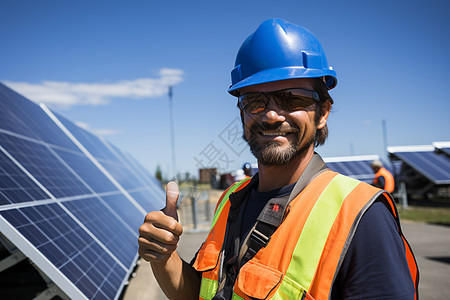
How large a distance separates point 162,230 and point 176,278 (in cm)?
47

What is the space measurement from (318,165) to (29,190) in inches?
126

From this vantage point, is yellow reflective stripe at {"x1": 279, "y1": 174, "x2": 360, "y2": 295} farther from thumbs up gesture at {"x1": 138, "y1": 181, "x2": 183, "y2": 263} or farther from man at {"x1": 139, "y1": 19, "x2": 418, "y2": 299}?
thumbs up gesture at {"x1": 138, "y1": 181, "x2": 183, "y2": 263}

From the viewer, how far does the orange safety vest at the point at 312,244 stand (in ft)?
3.75

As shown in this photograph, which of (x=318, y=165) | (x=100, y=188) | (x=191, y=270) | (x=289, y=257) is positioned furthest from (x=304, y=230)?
(x=100, y=188)

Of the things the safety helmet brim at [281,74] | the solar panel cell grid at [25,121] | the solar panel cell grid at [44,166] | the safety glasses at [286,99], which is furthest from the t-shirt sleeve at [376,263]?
the solar panel cell grid at [25,121]

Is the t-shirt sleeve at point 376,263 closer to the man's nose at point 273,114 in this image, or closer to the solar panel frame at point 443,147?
the man's nose at point 273,114

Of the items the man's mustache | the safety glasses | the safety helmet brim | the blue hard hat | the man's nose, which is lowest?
the man's mustache

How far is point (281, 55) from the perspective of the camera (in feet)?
5.35

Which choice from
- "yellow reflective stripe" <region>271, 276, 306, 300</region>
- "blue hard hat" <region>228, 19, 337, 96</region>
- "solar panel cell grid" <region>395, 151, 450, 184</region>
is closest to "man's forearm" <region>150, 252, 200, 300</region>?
"yellow reflective stripe" <region>271, 276, 306, 300</region>

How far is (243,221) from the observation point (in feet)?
5.37

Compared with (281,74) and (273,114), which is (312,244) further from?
(281,74)

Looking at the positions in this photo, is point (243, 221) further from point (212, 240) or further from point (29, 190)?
point (29, 190)

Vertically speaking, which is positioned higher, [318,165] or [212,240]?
[318,165]

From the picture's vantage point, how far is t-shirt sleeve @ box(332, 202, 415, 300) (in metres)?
1.05
